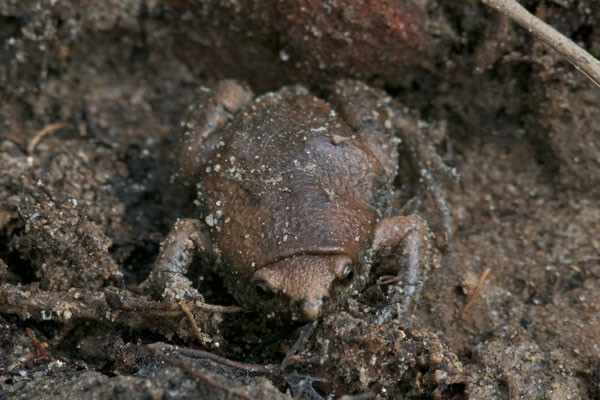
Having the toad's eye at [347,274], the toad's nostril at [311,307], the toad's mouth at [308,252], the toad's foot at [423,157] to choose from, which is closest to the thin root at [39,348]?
the toad's mouth at [308,252]

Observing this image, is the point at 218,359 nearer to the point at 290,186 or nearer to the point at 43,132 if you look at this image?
the point at 290,186

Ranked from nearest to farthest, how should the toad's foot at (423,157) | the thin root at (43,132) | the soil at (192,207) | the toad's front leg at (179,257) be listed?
the soil at (192,207), the toad's front leg at (179,257), the toad's foot at (423,157), the thin root at (43,132)

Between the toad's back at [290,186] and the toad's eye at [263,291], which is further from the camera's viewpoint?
the toad's back at [290,186]

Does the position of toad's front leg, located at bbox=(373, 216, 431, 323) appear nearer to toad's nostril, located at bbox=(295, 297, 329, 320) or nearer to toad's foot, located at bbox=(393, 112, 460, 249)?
toad's foot, located at bbox=(393, 112, 460, 249)

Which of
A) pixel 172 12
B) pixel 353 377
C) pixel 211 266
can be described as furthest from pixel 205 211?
pixel 172 12

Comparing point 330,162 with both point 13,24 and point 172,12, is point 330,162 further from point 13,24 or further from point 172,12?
point 13,24

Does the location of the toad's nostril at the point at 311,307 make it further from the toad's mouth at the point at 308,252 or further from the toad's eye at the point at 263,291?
the toad's mouth at the point at 308,252

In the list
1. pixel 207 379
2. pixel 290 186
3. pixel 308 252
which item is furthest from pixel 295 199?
pixel 207 379
